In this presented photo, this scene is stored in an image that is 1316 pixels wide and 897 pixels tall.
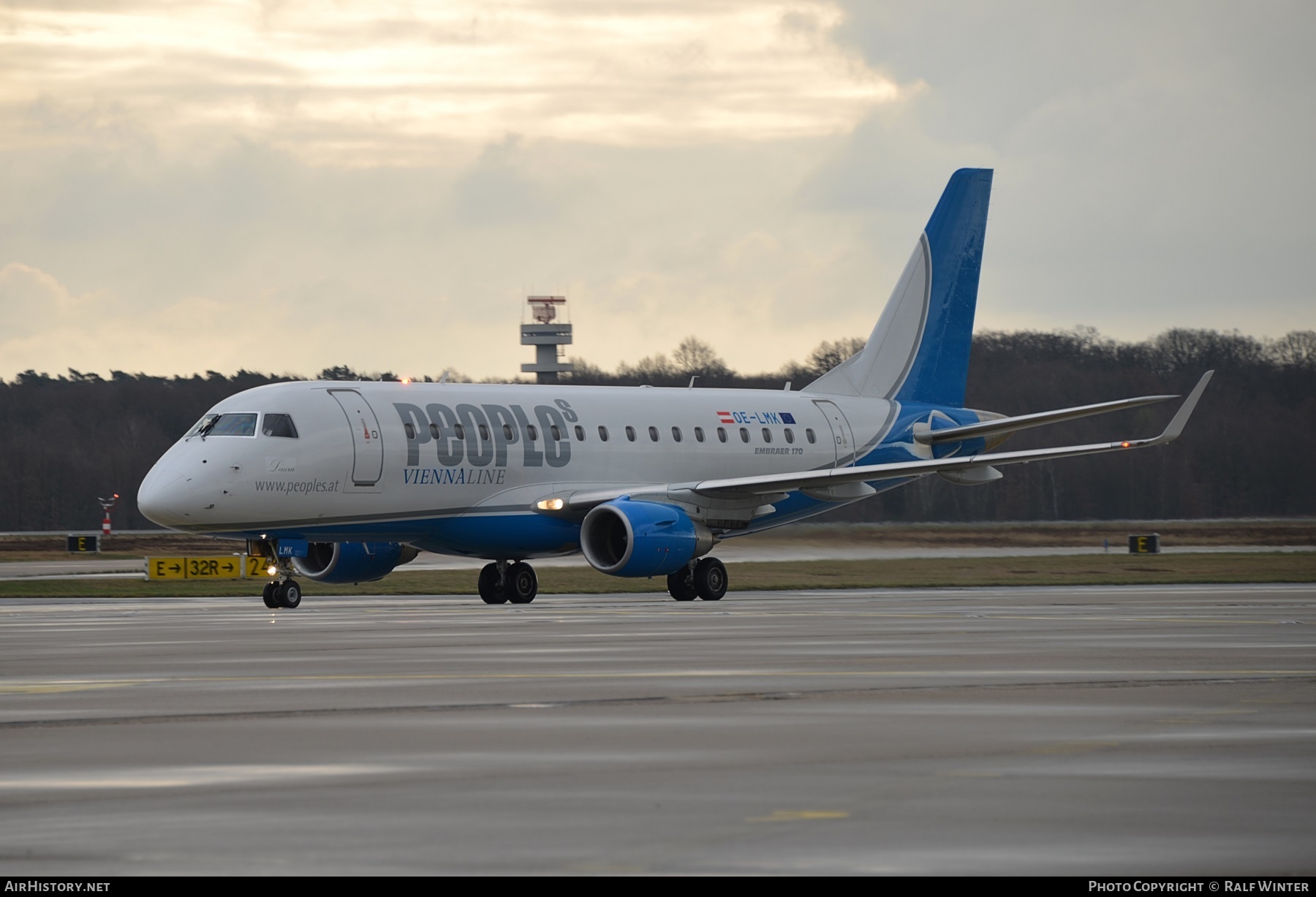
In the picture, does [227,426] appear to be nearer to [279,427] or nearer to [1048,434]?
[279,427]

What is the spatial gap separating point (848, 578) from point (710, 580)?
933cm

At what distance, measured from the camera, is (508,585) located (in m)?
36.1

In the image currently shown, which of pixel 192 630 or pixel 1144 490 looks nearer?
pixel 192 630

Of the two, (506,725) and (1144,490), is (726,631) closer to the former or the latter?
(506,725)

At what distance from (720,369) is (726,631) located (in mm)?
66840

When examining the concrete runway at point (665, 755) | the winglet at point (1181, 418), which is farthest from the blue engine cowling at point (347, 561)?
the winglet at point (1181, 418)

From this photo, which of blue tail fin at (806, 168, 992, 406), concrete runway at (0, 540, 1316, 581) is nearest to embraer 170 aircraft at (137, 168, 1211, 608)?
blue tail fin at (806, 168, 992, 406)

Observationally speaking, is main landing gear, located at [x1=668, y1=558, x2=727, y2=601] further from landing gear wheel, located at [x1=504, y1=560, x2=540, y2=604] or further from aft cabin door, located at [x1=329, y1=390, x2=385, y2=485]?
aft cabin door, located at [x1=329, y1=390, x2=385, y2=485]

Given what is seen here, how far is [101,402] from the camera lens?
110 meters

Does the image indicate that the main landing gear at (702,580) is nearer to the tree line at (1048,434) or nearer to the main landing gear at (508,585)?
the main landing gear at (508,585)

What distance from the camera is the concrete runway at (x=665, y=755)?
7742mm

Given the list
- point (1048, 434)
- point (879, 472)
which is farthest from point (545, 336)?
point (879, 472)

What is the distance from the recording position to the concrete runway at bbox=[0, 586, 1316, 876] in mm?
7742
